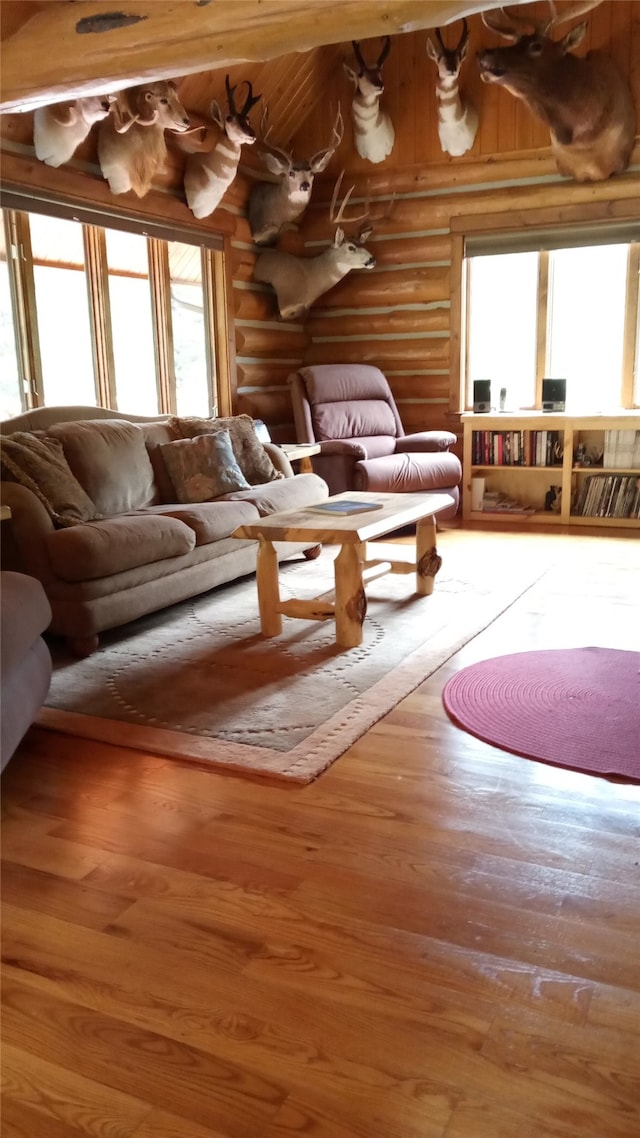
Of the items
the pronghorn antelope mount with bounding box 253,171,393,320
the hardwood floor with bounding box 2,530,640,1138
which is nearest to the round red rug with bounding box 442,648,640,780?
the hardwood floor with bounding box 2,530,640,1138

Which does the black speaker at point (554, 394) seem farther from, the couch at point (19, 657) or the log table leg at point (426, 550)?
the couch at point (19, 657)

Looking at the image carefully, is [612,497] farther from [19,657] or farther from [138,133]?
[19,657]

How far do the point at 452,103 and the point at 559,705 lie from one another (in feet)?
16.0

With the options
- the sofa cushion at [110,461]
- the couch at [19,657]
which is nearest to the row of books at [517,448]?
the sofa cushion at [110,461]

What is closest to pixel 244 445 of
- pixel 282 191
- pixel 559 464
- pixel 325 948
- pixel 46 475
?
pixel 46 475

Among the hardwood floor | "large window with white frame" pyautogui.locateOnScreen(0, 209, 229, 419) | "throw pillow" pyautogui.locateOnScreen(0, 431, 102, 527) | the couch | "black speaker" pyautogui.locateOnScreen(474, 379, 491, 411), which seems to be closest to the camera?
the hardwood floor

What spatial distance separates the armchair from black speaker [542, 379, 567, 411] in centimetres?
79

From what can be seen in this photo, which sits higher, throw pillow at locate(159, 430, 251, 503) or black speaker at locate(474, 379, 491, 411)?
black speaker at locate(474, 379, 491, 411)

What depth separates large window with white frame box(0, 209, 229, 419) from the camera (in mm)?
4559

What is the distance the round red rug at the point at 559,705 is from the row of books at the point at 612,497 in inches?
124

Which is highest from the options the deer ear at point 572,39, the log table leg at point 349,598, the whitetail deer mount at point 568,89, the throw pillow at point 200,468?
the deer ear at point 572,39

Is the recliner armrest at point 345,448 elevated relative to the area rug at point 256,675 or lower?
elevated

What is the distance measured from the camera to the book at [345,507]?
368 centimetres

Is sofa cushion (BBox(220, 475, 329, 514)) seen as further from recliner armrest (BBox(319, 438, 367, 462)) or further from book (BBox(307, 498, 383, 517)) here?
recliner armrest (BBox(319, 438, 367, 462))
